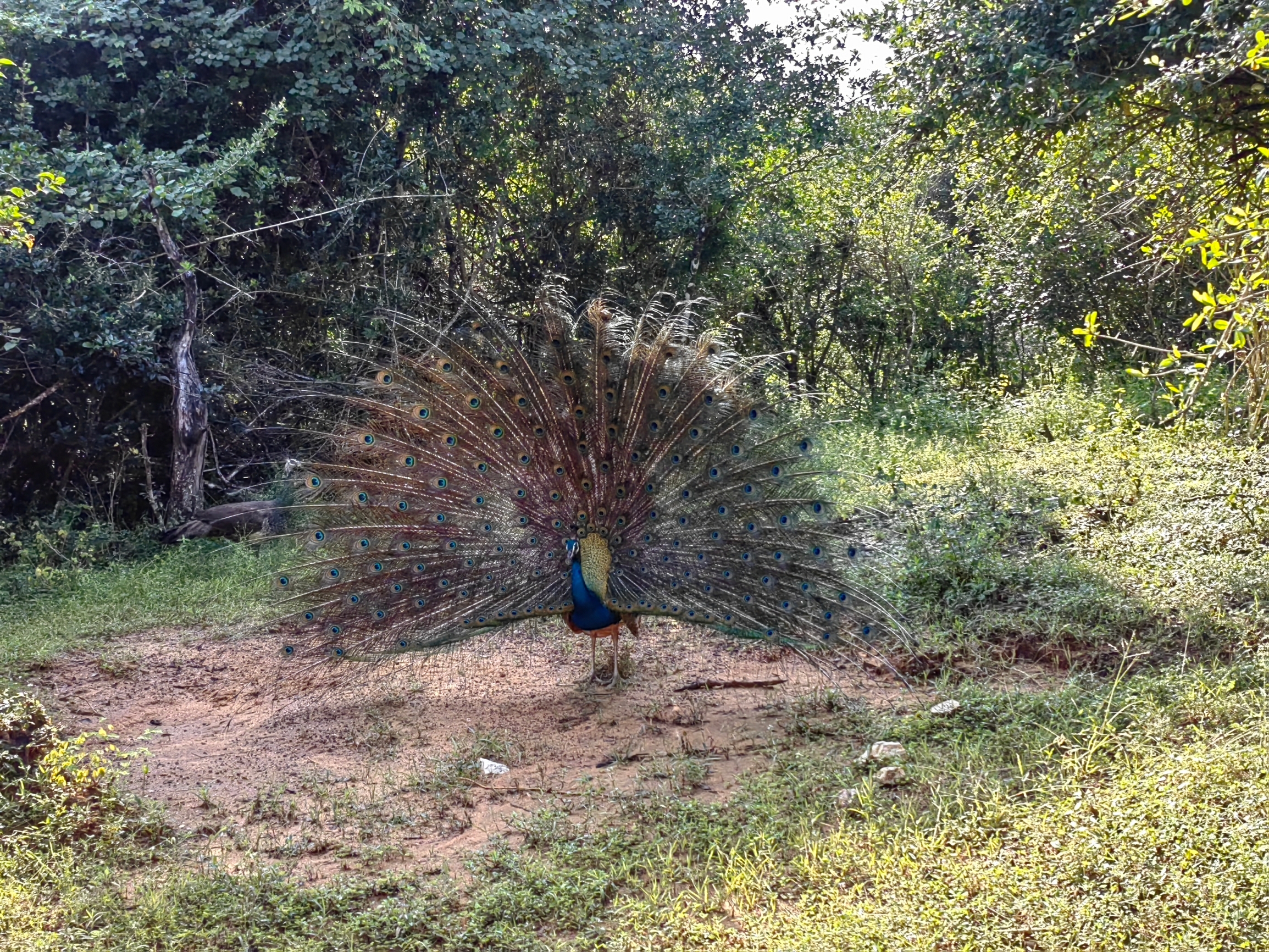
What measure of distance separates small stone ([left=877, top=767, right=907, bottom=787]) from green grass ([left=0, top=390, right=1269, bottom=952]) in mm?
30

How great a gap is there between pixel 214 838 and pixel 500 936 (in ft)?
5.19

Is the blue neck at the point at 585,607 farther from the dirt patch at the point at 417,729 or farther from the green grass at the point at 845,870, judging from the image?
the green grass at the point at 845,870

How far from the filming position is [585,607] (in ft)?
18.2

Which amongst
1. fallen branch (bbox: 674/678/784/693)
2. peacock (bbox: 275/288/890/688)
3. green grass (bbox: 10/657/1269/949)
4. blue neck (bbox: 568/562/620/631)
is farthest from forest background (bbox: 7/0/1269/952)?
blue neck (bbox: 568/562/620/631)

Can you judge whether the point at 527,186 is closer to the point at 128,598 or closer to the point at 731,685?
the point at 128,598

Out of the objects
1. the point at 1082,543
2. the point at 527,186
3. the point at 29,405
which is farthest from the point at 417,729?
the point at 527,186

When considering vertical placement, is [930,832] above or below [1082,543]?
below

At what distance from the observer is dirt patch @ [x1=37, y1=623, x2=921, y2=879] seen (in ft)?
15.3

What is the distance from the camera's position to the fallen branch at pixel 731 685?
19.9ft

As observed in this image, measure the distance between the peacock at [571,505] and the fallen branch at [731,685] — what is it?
0.63m

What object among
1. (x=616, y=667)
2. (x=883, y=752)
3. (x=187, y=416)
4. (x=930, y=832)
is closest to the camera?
(x=930, y=832)

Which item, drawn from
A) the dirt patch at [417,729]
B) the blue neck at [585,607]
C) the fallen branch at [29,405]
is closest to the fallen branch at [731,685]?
the dirt patch at [417,729]

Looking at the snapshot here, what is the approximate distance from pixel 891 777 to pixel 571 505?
2188 millimetres

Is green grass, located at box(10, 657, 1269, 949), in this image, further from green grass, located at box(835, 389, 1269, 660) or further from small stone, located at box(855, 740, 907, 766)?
green grass, located at box(835, 389, 1269, 660)
